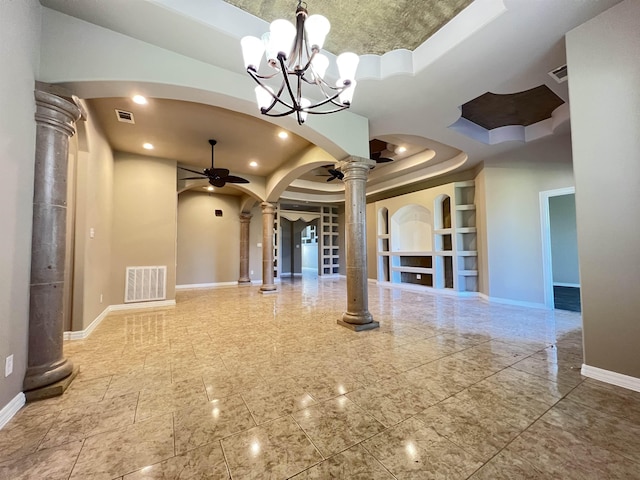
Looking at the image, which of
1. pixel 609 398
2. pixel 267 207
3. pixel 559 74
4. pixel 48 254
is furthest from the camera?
pixel 267 207

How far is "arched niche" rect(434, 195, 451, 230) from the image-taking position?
23.1 feet

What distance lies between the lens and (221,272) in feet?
28.7

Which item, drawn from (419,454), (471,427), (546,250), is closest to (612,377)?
(471,427)

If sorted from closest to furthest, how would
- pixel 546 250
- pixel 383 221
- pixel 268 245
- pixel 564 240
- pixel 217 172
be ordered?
pixel 217 172 < pixel 546 250 < pixel 268 245 < pixel 564 240 < pixel 383 221

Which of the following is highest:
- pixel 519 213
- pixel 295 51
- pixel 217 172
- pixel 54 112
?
pixel 295 51

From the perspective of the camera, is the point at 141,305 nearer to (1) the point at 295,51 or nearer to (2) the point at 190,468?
(2) the point at 190,468

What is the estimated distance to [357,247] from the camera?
3879 mm

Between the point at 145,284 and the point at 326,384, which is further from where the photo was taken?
the point at 145,284

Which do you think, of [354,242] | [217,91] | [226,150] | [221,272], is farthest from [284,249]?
[217,91]

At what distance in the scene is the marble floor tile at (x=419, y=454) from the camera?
1336 mm

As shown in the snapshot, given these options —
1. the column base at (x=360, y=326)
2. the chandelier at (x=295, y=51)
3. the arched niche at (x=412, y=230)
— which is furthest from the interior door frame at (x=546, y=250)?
the chandelier at (x=295, y=51)

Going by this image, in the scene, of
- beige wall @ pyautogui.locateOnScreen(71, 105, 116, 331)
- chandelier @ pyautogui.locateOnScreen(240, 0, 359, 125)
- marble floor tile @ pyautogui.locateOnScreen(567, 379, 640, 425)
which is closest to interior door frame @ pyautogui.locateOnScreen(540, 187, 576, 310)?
marble floor tile @ pyautogui.locateOnScreen(567, 379, 640, 425)

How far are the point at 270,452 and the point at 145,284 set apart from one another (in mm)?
5152

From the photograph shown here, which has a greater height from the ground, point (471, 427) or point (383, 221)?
point (383, 221)
